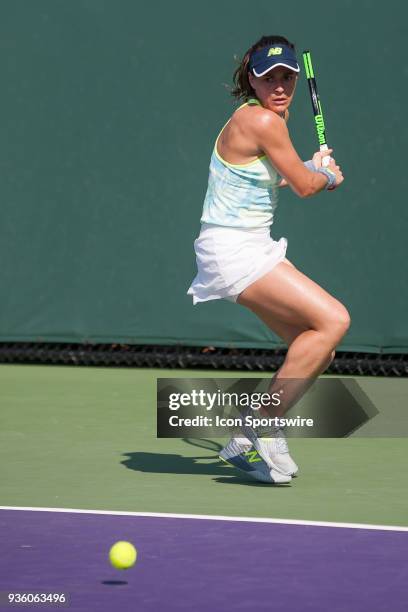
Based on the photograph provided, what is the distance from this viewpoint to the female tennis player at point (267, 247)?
17.1 ft

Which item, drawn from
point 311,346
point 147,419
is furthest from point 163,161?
point 311,346

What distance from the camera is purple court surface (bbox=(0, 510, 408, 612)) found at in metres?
3.52

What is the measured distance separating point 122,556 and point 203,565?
0.26 meters

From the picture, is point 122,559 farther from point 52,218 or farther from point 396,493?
point 52,218

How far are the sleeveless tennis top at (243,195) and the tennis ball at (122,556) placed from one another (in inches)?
70.2

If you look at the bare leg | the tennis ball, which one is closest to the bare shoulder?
the bare leg

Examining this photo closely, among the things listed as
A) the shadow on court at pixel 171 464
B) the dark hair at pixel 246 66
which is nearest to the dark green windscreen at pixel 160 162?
the shadow on court at pixel 171 464

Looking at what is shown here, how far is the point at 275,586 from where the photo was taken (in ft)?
12.1

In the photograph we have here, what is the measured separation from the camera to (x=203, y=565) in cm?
390

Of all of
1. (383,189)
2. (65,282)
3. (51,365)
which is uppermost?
(383,189)

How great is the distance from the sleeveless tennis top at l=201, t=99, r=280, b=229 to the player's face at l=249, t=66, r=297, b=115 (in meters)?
0.22

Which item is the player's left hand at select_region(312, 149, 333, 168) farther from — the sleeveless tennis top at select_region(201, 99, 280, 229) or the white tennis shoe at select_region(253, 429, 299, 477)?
the white tennis shoe at select_region(253, 429, 299, 477)

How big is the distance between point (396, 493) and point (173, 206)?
4.21 meters

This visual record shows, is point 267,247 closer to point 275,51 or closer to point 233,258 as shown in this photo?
point 233,258
